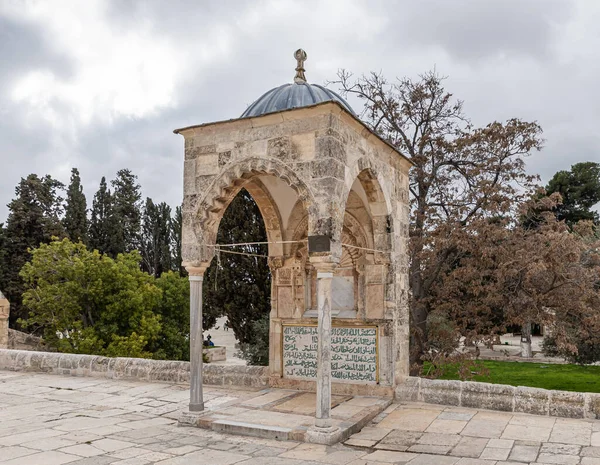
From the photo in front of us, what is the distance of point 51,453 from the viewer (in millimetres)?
5188

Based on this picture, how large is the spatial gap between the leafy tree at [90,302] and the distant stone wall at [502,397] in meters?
11.4

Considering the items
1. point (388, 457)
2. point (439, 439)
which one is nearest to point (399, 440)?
point (439, 439)

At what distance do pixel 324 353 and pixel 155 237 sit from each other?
29.0m

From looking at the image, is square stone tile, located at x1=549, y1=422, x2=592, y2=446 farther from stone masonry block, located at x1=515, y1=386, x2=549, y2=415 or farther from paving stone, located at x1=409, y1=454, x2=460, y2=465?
paving stone, located at x1=409, y1=454, x2=460, y2=465

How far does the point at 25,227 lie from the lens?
26.0m

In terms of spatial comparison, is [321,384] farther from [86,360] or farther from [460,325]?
[460,325]

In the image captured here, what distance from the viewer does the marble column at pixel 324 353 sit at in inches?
224

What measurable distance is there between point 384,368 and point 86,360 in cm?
576

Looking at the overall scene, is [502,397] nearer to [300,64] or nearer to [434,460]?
[434,460]

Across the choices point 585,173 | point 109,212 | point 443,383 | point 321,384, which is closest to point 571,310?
point 443,383

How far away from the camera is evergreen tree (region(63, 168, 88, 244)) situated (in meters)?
27.6

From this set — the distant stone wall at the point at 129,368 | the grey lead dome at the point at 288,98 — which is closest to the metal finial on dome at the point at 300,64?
the grey lead dome at the point at 288,98

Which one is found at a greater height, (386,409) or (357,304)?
(357,304)

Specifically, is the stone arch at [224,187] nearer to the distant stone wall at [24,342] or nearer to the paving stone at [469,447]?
the paving stone at [469,447]
